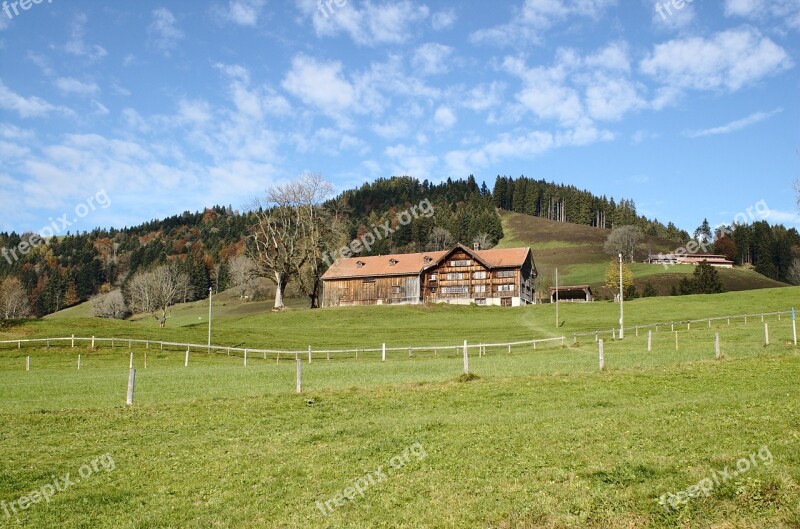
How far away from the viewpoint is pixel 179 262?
165750mm

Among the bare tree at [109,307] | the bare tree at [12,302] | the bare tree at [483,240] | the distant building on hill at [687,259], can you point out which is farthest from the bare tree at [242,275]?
the distant building on hill at [687,259]

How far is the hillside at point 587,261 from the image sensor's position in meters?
125

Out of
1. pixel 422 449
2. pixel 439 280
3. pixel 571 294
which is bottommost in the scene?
pixel 422 449

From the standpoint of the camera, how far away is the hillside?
12488 cm

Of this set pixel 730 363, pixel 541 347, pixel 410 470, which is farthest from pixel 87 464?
pixel 541 347

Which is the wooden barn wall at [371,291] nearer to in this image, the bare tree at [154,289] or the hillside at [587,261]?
the bare tree at [154,289]

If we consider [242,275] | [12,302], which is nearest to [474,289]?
[242,275]

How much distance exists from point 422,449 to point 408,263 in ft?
287

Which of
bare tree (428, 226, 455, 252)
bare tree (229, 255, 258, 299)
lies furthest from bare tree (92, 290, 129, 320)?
bare tree (428, 226, 455, 252)

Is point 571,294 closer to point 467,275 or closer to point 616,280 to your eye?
point 616,280

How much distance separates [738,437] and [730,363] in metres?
13.9

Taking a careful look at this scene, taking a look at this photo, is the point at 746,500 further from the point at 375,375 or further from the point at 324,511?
the point at 375,375

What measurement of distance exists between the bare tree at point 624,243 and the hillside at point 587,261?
234 centimetres

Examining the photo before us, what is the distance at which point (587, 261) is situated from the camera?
508 feet
